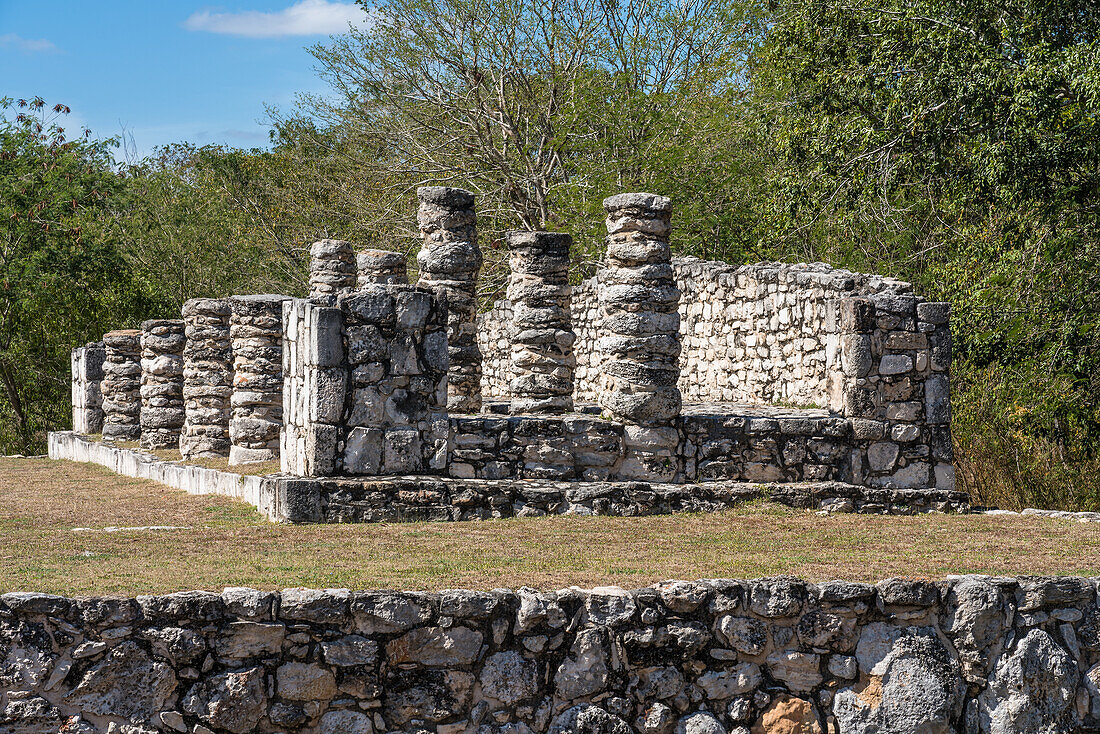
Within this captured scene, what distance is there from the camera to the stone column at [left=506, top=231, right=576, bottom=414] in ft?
→ 40.3

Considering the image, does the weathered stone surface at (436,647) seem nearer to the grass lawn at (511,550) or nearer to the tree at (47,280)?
the grass lawn at (511,550)

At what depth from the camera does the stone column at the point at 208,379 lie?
14.2m

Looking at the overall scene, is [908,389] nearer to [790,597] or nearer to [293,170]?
[790,597]

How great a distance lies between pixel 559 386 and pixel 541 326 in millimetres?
634

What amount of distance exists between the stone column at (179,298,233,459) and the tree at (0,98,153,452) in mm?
12298

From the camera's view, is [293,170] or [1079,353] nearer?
[1079,353]

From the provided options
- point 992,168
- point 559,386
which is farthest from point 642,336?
point 992,168

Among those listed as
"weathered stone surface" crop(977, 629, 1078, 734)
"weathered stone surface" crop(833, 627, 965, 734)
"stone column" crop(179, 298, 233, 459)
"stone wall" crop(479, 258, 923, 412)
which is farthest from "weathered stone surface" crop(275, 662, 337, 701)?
"stone column" crop(179, 298, 233, 459)

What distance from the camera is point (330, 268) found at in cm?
1628

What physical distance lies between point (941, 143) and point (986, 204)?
122cm

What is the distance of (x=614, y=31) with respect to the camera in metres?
22.9

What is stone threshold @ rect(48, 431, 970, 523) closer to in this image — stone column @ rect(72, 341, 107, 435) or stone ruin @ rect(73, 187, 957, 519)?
stone ruin @ rect(73, 187, 957, 519)

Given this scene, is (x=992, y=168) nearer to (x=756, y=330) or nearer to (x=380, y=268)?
(x=756, y=330)

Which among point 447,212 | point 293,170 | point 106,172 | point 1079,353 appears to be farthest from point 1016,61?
point 106,172
